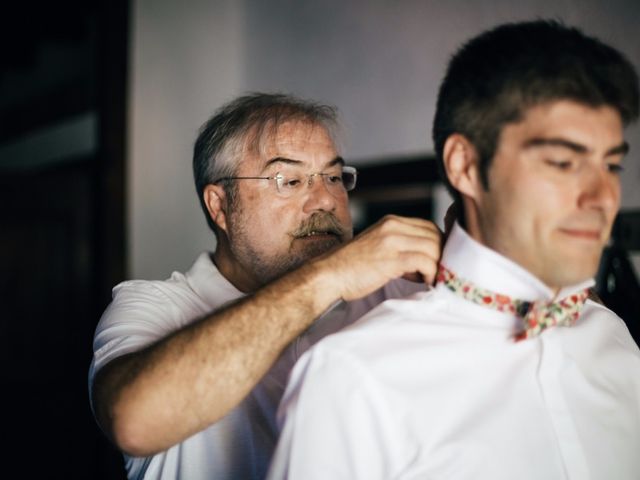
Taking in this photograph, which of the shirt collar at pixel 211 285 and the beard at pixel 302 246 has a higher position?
the beard at pixel 302 246

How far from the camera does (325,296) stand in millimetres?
1136

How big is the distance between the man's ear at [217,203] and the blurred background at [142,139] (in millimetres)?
1076

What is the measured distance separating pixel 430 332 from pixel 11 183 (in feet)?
7.76

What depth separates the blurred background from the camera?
2.67m

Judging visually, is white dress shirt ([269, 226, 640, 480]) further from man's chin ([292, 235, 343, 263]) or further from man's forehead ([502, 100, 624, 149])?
man's chin ([292, 235, 343, 263])

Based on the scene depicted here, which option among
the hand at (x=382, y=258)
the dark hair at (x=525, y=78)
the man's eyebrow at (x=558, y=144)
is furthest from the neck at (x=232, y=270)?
the man's eyebrow at (x=558, y=144)

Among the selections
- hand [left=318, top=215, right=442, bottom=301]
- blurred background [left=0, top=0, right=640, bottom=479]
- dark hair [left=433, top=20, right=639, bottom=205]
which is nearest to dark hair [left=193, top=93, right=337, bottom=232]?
hand [left=318, top=215, right=442, bottom=301]

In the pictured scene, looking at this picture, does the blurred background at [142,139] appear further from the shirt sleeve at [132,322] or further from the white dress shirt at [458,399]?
the white dress shirt at [458,399]

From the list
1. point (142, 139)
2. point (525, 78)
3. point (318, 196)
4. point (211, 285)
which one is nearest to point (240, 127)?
point (318, 196)

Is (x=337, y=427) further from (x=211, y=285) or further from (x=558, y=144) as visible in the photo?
(x=211, y=285)

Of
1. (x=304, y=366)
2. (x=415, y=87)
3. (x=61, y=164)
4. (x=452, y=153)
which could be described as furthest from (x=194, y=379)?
(x=61, y=164)

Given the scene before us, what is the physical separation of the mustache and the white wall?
3.60 feet

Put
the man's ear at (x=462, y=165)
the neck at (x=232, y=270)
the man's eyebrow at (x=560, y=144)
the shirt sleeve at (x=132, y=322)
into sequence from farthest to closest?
1. the neck at (x=232, y=270)
2. the shirt sleeve at (x=132, y=322)
3. the man's ear at (x=462, y=165)
4. the man's eyebrow at (x=560, y=144)

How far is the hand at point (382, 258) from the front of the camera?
1.12 m
